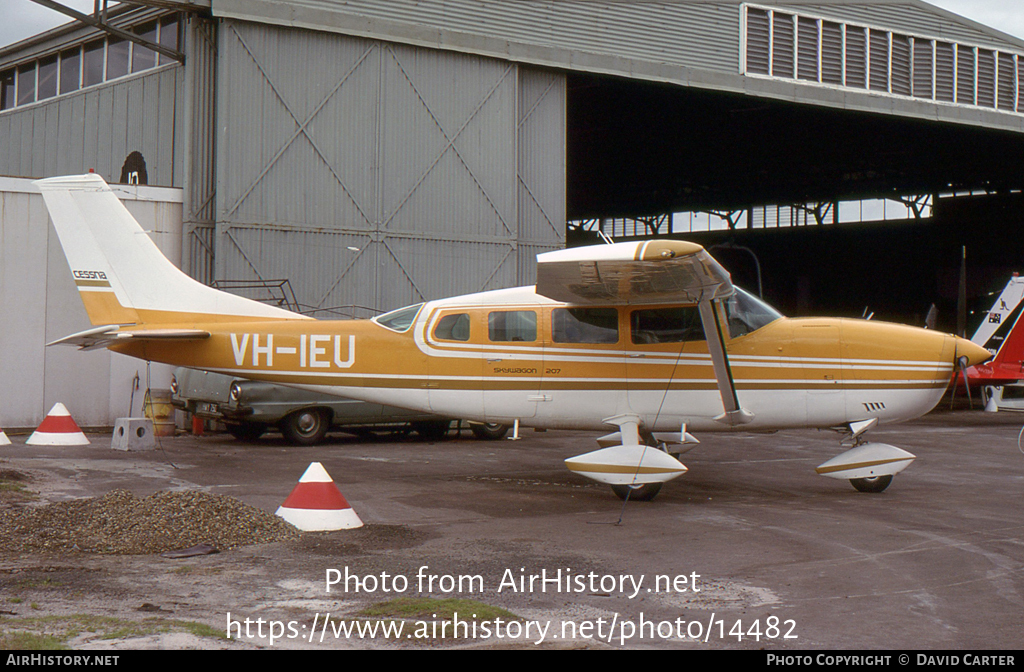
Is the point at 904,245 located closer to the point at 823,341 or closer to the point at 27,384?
the point at 823,341

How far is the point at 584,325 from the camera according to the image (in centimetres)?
995

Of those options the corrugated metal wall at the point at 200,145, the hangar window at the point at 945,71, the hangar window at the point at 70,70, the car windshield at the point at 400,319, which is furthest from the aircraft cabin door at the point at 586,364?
the hangar window at the point at 945,71

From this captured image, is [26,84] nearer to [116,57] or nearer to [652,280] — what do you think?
[116,57]

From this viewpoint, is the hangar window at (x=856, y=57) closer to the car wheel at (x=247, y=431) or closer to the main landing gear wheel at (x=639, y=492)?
the main landing gear wheel at (x=639, y=492)

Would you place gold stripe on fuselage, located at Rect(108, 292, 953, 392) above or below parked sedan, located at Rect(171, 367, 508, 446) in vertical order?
above

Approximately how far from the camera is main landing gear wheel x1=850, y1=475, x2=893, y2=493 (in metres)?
9.95

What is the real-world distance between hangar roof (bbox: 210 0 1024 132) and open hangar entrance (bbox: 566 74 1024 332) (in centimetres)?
59

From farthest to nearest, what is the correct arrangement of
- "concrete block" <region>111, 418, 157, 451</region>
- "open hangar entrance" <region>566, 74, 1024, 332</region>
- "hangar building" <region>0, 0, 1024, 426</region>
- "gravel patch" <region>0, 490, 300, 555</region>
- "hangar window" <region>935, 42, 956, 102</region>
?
"open hangar entrance" <region>566, 74, 1024, 332</region> < "hangar window" <region>935, 42, 956, 102</region> < "hangar building" <region>0, 0, 1024, 426</region> < "concrete block" <region>111, 418, 157, 451</region> < "gravel patch" <region>0, 490, 300, 555</region>

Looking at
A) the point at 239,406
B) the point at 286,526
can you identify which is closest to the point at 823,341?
the point at 286,526

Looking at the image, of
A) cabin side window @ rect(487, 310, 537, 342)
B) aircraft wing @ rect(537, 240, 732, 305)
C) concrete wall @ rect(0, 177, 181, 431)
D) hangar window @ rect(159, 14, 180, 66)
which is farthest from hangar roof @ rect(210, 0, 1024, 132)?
aircraft wing @ rect(537, 240, 732, 305)

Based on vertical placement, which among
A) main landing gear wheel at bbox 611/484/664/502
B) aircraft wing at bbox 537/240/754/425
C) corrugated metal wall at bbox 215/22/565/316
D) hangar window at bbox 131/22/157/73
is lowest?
main landing gear wheel at bbox 611/484/664/502

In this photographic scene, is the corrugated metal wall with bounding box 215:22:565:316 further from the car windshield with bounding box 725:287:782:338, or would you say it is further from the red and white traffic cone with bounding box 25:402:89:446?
the car windshield with bounding box 725:287:782:338

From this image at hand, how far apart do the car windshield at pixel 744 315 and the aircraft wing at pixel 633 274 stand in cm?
47

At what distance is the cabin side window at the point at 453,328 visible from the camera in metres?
10.1
